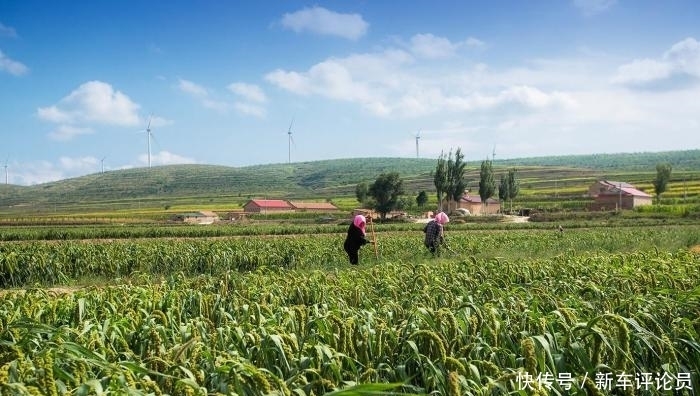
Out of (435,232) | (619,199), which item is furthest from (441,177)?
(435,232)

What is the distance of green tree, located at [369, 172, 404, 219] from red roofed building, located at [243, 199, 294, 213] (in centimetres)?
3237

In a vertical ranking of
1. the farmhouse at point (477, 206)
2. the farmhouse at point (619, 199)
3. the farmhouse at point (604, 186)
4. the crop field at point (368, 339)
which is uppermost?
the crop field at point (368, 339)

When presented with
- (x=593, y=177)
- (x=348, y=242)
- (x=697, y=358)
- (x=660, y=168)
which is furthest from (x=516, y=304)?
(x=593, y=177)

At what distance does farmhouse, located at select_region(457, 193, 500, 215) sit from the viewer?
111188mm

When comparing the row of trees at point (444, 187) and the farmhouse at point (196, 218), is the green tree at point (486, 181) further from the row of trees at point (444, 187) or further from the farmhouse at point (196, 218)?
the farmhouse at point (196, 218)

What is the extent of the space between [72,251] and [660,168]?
96963mm

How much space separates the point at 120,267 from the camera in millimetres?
20500

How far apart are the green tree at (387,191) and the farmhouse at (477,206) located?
59.9ft

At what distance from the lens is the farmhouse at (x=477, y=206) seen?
4377 inches

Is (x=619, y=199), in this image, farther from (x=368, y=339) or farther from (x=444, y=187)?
(x=368, y=339)

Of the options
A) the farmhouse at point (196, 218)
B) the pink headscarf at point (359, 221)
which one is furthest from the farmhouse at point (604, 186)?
the pink headscarf at point (359, 221)

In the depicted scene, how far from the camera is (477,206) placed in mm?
113375

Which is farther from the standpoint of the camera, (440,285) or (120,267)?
(120,267)

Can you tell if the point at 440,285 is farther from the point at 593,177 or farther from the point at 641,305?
the point at 593,177
